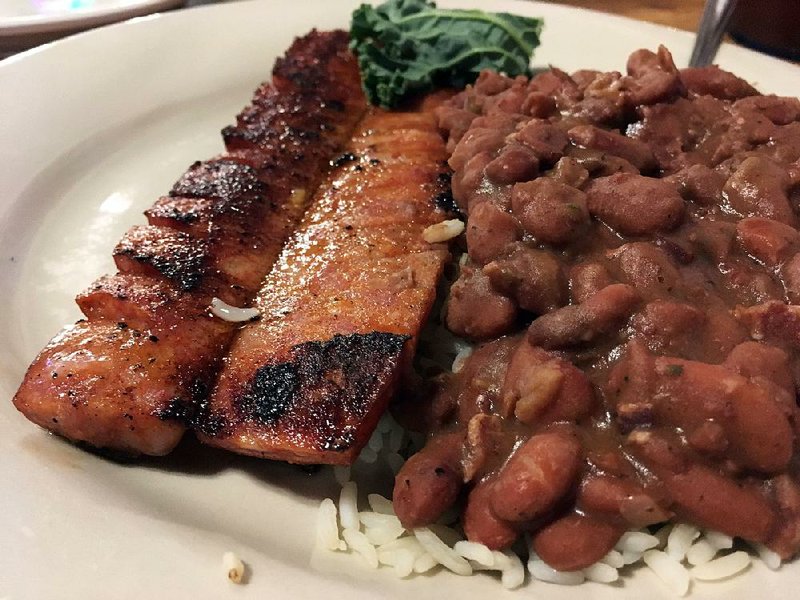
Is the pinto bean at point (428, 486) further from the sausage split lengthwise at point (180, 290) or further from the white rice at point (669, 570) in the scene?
the sausage split lengthwise at point (180, 290)

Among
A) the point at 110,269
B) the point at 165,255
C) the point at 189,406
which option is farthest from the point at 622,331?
the point at 110,269

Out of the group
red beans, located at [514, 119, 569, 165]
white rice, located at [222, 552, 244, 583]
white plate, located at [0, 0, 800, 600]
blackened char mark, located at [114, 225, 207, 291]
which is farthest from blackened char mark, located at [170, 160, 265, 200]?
white rice, located at [222, 552, 244, 583]

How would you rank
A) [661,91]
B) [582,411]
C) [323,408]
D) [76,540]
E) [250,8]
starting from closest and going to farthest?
[76,540] → [582,411] → [323,408] → [661,91] → [250,8]

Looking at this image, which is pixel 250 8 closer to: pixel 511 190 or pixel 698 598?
pixel 511 190

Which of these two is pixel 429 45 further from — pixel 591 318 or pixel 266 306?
pixel 591 318

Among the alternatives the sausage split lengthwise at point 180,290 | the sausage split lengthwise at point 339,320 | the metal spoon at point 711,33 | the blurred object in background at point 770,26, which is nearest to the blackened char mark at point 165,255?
the sausage split lengthwise at point 180,290

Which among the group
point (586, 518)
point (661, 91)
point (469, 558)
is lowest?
point (469, 558)

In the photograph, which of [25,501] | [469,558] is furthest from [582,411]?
[25,501]
